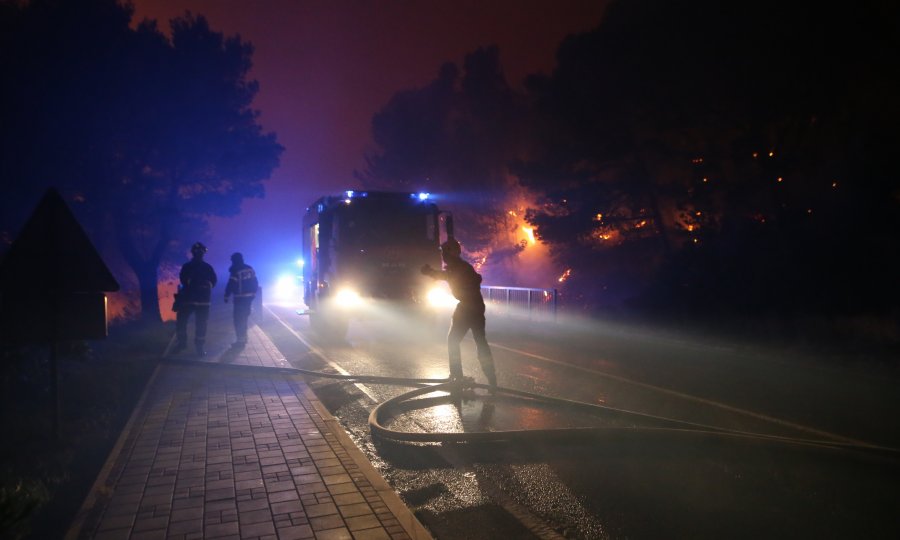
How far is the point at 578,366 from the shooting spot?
38.9 feet

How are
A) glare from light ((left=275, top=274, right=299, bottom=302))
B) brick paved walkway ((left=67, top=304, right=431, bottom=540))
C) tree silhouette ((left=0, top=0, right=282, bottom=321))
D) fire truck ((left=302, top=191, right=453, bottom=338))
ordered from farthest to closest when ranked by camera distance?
glare from light ((left=275, top=274, right=299, bottom=302)), tree silhouette ((left=0, top=0, right=282, bottom=321)), fire truck ((left=302, top=191, right=453, bottom=338)), brick paved walkway ((left=67, top=304, right=431, bottom=540))

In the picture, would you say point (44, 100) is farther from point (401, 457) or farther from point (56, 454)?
point (401, 457)

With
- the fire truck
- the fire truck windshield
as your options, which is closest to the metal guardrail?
the fire truck

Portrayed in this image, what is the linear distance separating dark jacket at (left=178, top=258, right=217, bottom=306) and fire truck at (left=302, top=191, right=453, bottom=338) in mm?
3335

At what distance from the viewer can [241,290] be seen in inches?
571

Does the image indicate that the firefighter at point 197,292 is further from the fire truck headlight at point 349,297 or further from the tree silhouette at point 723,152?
the tree silhouette at point 723,152

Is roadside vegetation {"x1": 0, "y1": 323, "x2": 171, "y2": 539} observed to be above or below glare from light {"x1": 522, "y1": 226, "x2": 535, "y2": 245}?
below

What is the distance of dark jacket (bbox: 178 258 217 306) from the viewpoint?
1308 centimetres

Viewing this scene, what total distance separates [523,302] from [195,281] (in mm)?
14780

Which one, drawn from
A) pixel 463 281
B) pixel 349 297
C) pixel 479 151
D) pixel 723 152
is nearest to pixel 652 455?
pixel 463 281

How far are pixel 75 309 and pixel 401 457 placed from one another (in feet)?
11.4

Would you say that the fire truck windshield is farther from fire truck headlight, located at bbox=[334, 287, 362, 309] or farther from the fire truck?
fire truck headlight, located at bbox=[334, 287, 362, 309]

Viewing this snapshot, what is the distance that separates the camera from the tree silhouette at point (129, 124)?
17.3m

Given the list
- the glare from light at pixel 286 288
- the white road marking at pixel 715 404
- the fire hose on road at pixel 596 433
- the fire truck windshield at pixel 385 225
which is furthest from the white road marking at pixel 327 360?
the glare from light at pixel 286 288
